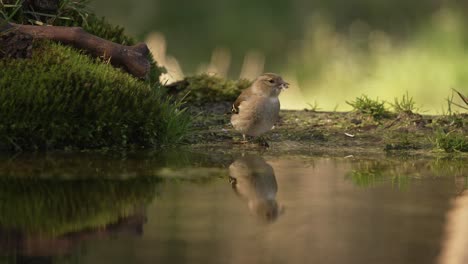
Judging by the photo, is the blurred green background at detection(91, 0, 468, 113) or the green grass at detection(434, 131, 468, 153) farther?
the blurred green background at detection(91, 0, 468, 113)

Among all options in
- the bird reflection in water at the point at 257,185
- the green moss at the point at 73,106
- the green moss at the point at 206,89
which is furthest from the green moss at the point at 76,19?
the bird reflection in water at the point at 257,185

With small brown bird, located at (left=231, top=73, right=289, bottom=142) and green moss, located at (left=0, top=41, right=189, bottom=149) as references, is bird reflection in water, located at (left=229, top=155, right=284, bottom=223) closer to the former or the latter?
small brown bird, located at (left=231, top=73, right=289, bottom=142)

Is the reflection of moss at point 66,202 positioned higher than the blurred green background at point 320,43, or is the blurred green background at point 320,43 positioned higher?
the blurred green background at point 320,43

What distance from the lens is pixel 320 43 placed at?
17.8 m

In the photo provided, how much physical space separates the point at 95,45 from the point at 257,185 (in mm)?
3134

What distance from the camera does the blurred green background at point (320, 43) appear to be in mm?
15789

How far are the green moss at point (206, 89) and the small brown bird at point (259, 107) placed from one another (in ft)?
5.89

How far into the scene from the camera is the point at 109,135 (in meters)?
8.94

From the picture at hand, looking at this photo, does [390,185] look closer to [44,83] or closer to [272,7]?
[44,83]

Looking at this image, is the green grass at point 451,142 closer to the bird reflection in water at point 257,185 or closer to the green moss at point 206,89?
the bird reflection in water at point 257,185

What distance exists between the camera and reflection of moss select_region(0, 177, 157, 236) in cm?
570

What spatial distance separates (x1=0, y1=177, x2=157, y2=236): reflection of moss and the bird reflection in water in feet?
2.20

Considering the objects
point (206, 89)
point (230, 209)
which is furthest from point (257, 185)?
point (206, 89)

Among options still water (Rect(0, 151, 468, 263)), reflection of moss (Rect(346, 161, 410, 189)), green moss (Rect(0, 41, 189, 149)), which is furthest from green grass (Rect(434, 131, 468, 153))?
green moss (Rect(0, 41, 189, 149))
